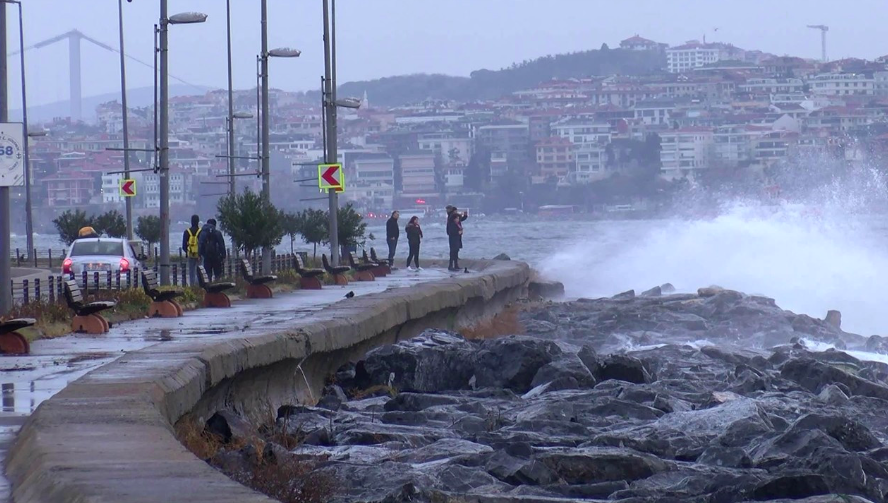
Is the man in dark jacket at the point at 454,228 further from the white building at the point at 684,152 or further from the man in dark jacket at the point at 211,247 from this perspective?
the white building at the point at 684,152

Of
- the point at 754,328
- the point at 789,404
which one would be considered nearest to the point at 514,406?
the point at 789,404

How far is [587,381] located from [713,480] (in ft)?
17.5

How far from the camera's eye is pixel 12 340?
15219 mm

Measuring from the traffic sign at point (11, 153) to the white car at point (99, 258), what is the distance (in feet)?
37.3

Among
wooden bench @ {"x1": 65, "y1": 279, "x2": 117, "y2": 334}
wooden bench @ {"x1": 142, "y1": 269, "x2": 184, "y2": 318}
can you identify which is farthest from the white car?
wooden bench @ {"x1": 65, "y1": 279, "x2": 117, "y2": 334}

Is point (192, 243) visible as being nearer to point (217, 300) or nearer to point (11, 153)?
point (217, 300)

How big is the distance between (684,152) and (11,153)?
6885 inches

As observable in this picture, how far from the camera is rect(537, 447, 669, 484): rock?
971 cm

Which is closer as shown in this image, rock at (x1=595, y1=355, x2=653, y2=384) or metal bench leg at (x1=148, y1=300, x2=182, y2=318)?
rock at (x1=595, y1=355, x2=653, y2=384)

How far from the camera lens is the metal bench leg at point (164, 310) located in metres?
20.8

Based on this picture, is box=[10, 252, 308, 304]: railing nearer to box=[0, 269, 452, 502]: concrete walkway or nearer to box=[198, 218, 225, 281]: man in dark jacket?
box=[198, 218, 225, 281]: man in dark jacket

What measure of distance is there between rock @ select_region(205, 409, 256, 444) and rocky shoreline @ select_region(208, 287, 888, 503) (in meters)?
0.02

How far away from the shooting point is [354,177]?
7156 inches

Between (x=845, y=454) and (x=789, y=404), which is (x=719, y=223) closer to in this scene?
(x=789, y=404)
